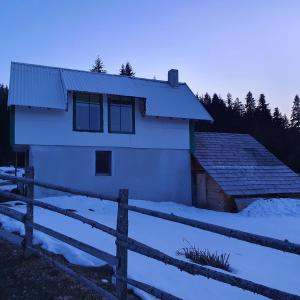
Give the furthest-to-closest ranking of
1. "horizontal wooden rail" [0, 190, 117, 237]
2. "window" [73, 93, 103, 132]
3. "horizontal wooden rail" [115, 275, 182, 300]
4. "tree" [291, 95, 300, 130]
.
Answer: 1. "tree" [291, 95, 300, 130]
2. "window" [73, 93, 103, 132]
3. "horizontal wooden rail" [0, 190, 117, 237]
4. "horizontal wooden rail" [115, 275, 182, 300]

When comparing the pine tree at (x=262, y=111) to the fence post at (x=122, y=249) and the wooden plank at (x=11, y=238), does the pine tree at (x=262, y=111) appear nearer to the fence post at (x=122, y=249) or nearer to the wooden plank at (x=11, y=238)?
the wooden plank at (x=11, y=238)

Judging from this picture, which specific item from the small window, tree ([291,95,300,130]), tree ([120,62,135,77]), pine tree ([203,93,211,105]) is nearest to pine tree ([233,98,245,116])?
pine tree ([203,93,211,105])

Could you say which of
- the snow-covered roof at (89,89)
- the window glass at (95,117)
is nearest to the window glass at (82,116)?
the window glass at (95,117)

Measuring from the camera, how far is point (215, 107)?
71.8m

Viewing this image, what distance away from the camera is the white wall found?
1900cm

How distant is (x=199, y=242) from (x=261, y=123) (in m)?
64.8

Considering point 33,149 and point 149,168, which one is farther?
point 149,168

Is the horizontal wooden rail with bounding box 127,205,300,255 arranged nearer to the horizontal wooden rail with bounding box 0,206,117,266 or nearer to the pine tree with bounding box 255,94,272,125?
the horizontal wooden rail with bounding box 0,206,117,266

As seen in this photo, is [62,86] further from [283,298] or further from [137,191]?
[283,298]

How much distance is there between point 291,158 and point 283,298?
56.1 m

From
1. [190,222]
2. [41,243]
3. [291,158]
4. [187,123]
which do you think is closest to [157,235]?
[41,243]

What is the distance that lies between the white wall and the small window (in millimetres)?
619

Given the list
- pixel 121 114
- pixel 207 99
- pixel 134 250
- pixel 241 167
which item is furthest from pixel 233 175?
pixel 207 99

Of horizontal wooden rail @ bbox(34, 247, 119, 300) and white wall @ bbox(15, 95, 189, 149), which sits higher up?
white wall @ bbox(15, 95, 189, 149)
